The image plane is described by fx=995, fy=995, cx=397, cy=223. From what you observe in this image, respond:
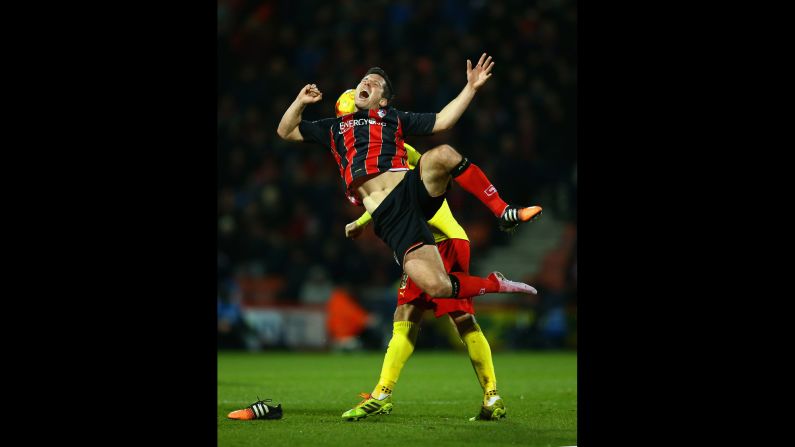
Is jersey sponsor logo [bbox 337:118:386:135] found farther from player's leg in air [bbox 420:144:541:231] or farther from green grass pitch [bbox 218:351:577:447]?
green grass pitch [bbox 218:351:577:447]

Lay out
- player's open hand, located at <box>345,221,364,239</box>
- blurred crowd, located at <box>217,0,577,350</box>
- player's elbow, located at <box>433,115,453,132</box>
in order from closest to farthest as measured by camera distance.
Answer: player's elbow, located at <box>433,115,453,132</box>, player's open hand, located at <box>345,221,364,239</box>, blurred crowd, located at <box>217,0,577,350</box>

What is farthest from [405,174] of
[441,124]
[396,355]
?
[396,355]

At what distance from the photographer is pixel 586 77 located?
5.41 meters

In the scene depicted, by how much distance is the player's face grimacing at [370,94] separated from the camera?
6.48 metres

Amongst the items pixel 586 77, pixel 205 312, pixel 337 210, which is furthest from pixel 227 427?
pixel 337 210

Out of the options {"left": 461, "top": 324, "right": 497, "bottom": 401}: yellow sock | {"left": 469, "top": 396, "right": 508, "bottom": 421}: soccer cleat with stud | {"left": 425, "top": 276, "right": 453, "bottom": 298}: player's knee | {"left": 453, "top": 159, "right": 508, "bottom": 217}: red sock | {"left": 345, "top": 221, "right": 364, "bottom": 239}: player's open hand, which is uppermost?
{"left": 453, "top": 159, "right": 508, "bottom": 217}: red sock

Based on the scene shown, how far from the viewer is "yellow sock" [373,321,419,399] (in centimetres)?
641

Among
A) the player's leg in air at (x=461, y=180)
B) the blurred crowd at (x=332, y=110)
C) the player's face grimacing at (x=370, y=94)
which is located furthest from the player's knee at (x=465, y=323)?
the blurred crowd at (x=332, y=110)

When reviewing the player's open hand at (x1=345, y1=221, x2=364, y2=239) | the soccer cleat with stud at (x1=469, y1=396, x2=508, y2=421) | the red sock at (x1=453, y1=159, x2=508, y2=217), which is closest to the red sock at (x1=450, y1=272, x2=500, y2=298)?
the red sock at (x1=453, y1=159, x2=508, y2=217)

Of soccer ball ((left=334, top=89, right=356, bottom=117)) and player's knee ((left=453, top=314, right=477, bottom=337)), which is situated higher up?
soccer ball ((left=334, top=89, right=356, bottom=117))

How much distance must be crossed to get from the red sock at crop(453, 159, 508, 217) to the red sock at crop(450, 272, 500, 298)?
43 centimetres

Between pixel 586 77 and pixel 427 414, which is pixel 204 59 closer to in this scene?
pixel 586 77

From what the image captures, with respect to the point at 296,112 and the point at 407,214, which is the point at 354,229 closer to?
the point at 407,214

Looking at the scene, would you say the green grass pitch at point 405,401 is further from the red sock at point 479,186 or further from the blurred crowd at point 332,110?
the blurred crowd at point 332,110
